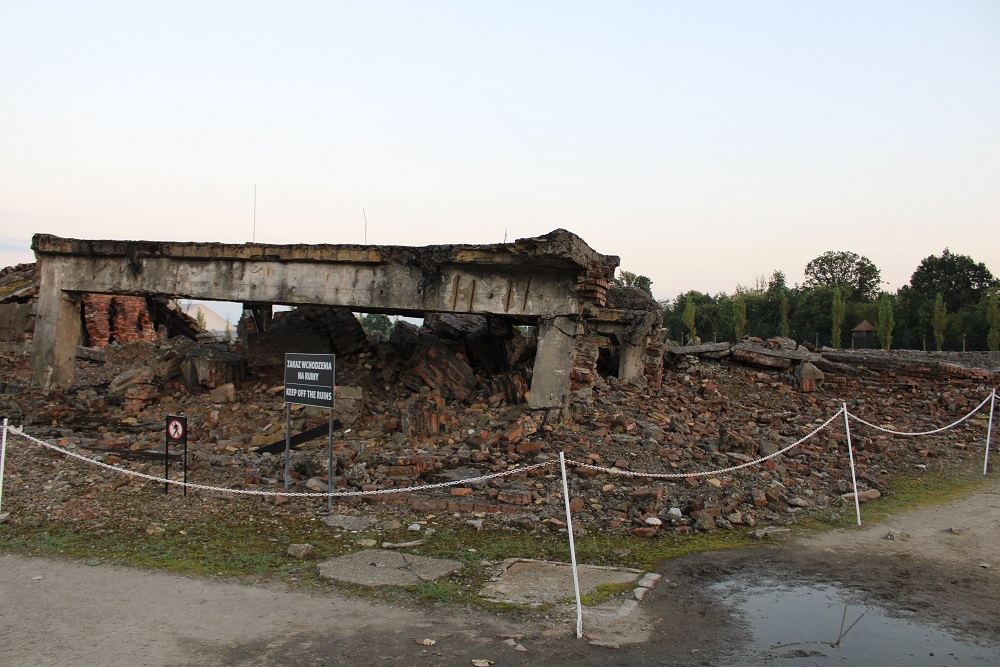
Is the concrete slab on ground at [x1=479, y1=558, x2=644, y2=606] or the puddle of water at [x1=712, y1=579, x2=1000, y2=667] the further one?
the concrete slab on ground at [x1=479, y1=558, x2=644, y2=606]

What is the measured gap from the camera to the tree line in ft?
148

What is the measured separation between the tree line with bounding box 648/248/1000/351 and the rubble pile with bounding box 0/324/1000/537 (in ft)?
105

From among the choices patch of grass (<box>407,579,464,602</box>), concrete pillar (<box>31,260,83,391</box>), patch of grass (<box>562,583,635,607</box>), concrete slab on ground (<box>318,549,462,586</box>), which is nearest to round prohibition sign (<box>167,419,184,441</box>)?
concrete slab on ground (<box>318,549,462,586</box>)

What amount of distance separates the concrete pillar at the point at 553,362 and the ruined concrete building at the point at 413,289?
0.6 inches

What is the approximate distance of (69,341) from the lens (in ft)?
47.8

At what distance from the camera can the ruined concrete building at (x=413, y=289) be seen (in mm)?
11797

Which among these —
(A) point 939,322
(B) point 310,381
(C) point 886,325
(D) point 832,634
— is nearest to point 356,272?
(B) point 310,381

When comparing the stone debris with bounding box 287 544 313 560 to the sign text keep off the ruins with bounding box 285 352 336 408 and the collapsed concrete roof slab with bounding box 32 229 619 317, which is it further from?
the collapsed concrete roof slab with bounding box 32 229 619 317

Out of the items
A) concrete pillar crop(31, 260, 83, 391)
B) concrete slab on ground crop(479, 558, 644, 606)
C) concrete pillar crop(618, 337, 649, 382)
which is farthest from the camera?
concrete pillar crop(618, 337, 649, 382)

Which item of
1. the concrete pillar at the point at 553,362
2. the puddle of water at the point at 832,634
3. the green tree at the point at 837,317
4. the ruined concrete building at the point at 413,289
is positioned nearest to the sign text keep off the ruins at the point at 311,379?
the ruined concrete building at the point at 413,289

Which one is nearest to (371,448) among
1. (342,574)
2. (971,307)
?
(342,574)

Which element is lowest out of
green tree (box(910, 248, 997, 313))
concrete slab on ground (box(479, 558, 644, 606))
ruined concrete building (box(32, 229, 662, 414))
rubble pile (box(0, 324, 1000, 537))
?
concrete slab on ground (box(479, 558, 644, 606))

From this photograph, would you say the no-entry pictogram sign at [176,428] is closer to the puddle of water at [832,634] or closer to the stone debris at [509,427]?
the stone debris at [509,427]

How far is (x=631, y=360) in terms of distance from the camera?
14.8 m
